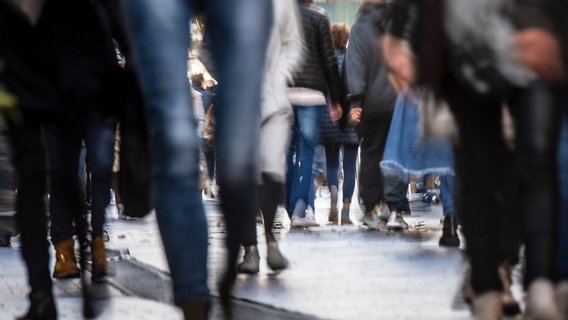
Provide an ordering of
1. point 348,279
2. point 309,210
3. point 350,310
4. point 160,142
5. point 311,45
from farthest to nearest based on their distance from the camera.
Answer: point 309,210, point 311,45, point 348,279, point 350,310, point 160,142

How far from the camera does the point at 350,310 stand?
4695 millimetres

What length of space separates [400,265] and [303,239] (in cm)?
232

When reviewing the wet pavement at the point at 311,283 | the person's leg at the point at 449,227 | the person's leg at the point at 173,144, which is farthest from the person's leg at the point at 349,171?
the person's leg at the point at 173,144

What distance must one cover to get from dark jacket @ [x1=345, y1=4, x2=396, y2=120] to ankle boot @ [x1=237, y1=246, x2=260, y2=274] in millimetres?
3385

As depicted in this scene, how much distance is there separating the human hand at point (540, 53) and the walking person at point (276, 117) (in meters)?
2.68

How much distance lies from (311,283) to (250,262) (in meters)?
0.58

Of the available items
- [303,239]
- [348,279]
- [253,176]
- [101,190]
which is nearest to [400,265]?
[348,279]

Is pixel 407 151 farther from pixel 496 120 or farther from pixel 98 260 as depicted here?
pixel 496 120

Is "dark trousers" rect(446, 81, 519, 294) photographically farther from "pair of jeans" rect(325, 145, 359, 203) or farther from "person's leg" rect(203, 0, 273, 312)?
"pair of jeans" rect(325, 145, 359, 203)

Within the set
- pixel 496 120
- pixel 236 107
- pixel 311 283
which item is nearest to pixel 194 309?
pixel 236 107

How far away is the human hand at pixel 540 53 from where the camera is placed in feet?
11.2

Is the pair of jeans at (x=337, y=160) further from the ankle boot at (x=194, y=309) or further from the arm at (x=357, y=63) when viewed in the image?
the ankle boot at (x=194, y=309)

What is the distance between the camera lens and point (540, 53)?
343 cm

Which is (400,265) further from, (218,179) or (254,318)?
(218,179)
